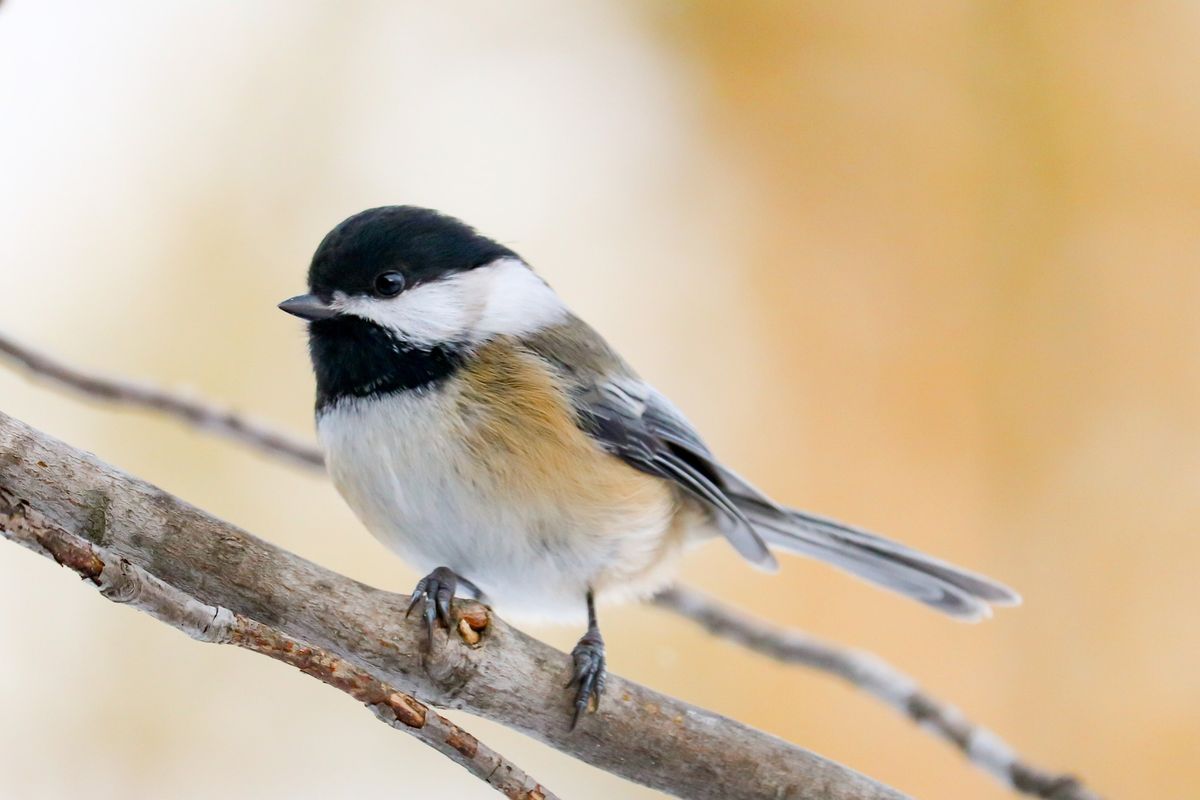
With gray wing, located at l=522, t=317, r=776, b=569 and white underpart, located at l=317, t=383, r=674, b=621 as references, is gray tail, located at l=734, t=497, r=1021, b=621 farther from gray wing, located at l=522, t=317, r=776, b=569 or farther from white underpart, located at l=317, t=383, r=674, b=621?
white underpart, located at l=317, t=383, r=674, b=621

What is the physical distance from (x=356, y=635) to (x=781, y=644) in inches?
33.1

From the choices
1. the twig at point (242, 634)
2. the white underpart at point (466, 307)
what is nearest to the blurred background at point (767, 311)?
the white underpart at point (466, 307)

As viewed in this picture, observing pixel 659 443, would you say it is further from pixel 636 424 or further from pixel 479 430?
pixel 479 430

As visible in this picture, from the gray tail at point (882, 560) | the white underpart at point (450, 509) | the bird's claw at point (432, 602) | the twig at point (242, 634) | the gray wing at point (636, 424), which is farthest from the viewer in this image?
the gray tail at point (882, 560)

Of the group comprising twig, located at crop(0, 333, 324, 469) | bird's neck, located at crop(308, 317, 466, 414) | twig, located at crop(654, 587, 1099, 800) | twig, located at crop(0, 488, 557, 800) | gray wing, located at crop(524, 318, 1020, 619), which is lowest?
twig, located at crop(0, 488, 557, 800)

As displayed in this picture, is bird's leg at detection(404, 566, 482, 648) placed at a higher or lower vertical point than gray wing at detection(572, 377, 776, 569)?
lower

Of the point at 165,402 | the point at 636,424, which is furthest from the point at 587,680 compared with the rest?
the point at 165,402

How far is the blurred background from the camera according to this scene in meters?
2.36

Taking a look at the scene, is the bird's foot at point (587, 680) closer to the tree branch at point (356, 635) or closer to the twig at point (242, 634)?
the tree branch at point (356, 635)

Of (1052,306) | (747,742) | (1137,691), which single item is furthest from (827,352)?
(747,742)

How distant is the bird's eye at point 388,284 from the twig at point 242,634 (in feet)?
1.71

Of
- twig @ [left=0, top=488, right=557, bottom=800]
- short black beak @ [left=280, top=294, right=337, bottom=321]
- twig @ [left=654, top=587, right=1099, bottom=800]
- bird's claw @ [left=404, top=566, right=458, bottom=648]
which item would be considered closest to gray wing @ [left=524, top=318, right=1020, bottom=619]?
twig @ [left=654, top=587, right=1099, bottom=800]

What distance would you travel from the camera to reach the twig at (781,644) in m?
1.44

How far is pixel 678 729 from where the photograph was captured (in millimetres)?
1222
